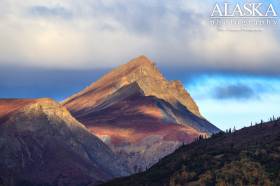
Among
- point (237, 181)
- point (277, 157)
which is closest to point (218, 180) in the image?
point (237, 181)

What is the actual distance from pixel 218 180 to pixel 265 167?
10.8 metres

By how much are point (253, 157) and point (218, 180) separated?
1635 cm

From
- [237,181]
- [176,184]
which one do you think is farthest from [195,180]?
[237,181]

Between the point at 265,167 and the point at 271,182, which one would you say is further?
the point at 265,167

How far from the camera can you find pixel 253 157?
199 m

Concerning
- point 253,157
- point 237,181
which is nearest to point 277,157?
point 253,157

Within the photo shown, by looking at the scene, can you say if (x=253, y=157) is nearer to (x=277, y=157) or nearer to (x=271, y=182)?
(x=277, y=157)

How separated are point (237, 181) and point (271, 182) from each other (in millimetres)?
6208

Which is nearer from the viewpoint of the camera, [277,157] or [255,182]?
[255,182]

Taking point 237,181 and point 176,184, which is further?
point 176,184

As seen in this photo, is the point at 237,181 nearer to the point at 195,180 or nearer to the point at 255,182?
the point at 255,182

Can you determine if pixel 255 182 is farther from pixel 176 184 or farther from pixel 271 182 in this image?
pixel 176 184

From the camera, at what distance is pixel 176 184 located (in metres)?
196

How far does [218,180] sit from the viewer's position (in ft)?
607
